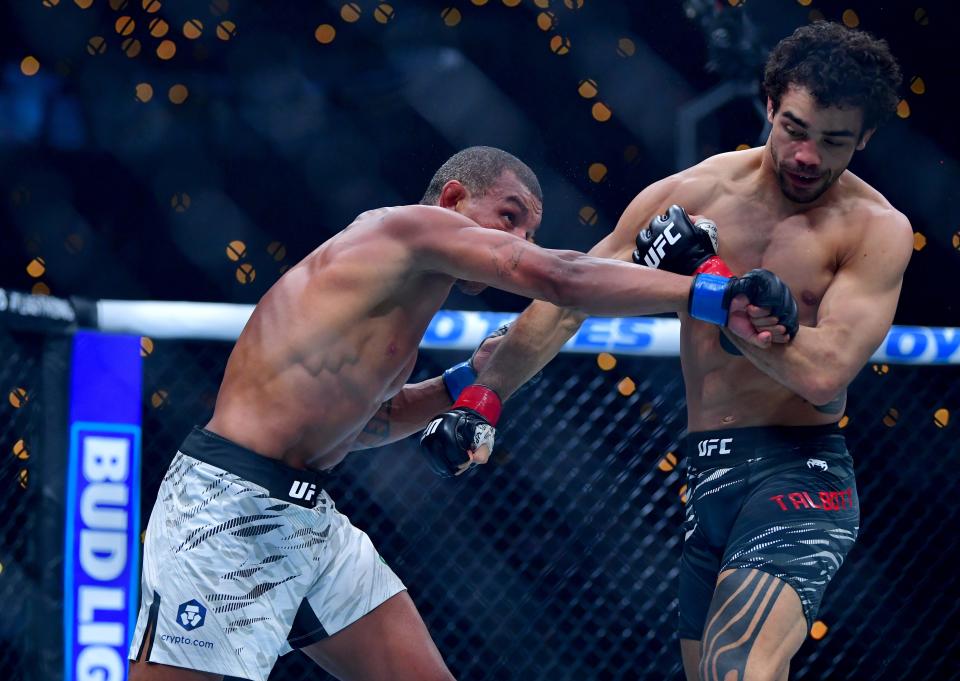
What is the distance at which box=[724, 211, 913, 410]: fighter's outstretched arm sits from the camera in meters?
1.77

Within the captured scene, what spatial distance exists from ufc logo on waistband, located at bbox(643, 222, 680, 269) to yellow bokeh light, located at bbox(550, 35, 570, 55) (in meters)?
1.14

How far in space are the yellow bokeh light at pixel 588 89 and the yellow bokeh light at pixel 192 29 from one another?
912 mm

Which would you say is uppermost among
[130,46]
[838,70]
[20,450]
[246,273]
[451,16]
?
[838,70]

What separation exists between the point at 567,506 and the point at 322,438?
941mm

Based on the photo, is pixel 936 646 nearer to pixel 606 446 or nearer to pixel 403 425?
pixel 606 446

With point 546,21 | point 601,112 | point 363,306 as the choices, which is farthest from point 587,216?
point 363,306

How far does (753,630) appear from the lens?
1.70 metres

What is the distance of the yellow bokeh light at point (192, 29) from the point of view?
2752mm

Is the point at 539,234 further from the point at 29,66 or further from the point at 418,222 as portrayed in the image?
the point at 29,66

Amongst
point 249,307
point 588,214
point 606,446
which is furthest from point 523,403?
point 249,307

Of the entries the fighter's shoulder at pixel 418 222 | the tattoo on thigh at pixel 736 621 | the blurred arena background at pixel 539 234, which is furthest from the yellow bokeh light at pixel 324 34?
the tattoo on thigh at pixel 736 621

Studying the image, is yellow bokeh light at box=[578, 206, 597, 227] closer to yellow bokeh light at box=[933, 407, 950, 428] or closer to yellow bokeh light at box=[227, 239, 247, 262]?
yellow bokeh light at box=[227, 239, 247, 262]

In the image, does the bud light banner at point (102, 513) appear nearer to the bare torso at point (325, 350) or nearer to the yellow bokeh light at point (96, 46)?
the bare torso at point (325, 350)

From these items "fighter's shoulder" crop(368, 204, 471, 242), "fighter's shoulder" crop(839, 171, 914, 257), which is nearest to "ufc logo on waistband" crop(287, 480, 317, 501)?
"fighter's shoulder" crop(368, 204, 471, 242)
